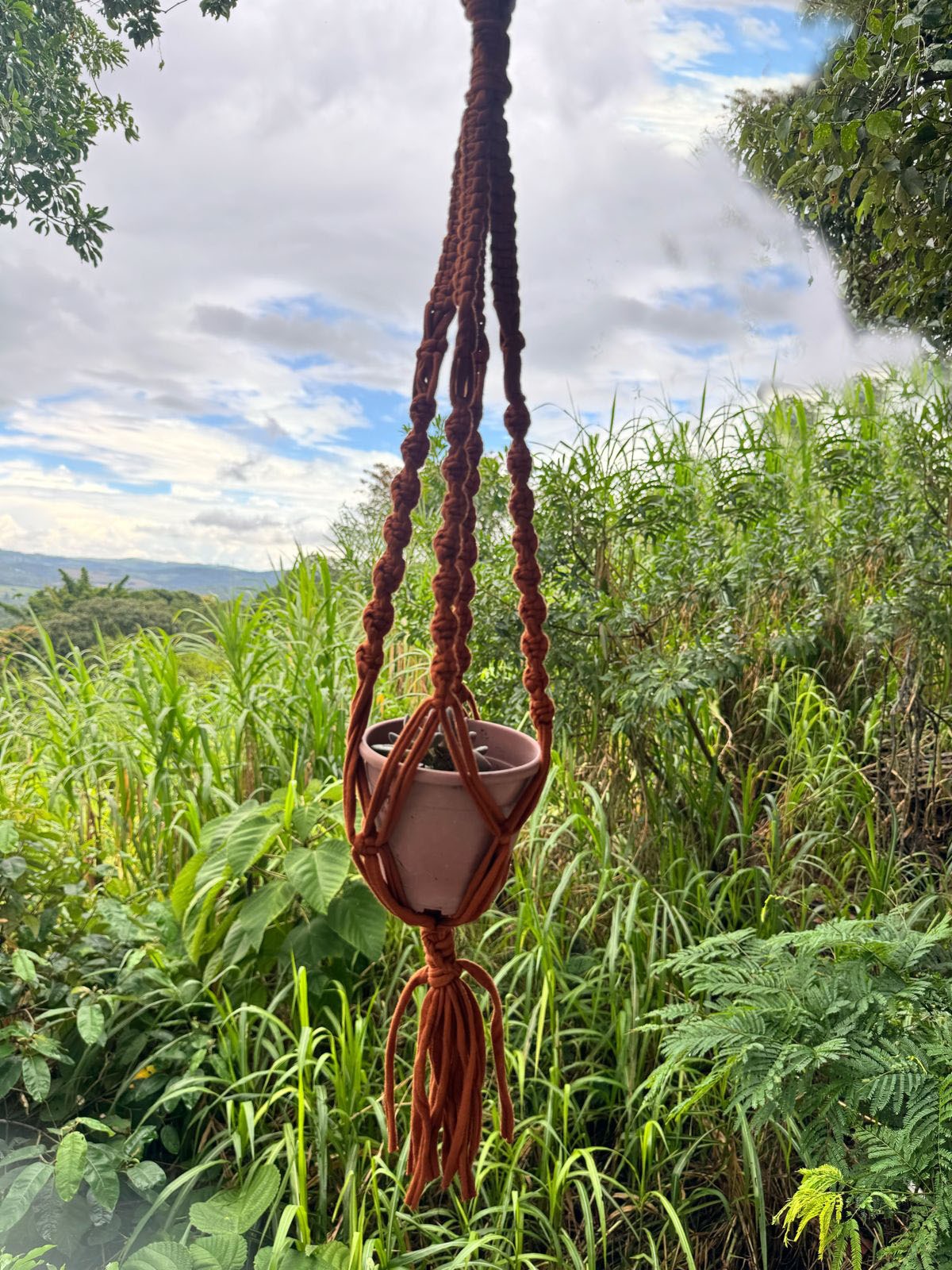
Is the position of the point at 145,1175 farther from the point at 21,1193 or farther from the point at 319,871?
the point at 319,871

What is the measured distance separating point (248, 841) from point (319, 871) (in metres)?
0.16

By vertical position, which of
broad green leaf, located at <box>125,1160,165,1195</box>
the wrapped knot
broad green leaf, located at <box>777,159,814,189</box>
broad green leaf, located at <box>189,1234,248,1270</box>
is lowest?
broad green leaf, located at <box>189,1234,248,1270</box>

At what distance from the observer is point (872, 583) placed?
269 cm

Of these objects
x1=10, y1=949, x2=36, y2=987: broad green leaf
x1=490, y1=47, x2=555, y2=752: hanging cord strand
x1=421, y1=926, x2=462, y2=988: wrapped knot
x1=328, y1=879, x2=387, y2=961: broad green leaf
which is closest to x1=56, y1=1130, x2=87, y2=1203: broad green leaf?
x1=10, y1=949, x2=36, y2=987: broad green leaf

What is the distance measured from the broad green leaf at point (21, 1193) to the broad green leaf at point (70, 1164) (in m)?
0.02

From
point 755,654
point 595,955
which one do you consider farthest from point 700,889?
point 755,654

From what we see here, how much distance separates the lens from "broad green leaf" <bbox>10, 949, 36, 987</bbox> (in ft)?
4.80

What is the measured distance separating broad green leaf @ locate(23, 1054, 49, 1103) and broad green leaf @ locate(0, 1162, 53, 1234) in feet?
0.39

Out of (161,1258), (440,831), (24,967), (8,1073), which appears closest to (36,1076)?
(8,1073)

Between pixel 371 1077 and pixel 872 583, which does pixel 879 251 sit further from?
pixel 371 1077

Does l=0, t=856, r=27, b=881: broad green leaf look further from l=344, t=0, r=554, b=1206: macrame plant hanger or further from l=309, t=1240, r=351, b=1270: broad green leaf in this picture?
l=344, t=0, r=554, b=1206: macrame plant hanger

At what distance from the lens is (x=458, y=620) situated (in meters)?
0.69

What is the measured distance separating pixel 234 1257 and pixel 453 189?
135 centimetres

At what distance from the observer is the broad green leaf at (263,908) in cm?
155
